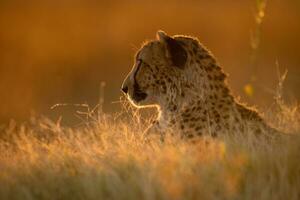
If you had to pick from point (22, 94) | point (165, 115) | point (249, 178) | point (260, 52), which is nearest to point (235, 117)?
point (165, 115)

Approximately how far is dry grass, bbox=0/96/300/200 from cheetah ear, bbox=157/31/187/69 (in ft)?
2.46

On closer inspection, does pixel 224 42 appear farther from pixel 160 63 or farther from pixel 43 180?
pixel 43 180

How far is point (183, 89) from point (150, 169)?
5.43 ft

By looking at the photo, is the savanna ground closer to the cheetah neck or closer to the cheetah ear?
the cheetah neck

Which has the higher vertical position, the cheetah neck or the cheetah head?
the cheetah head

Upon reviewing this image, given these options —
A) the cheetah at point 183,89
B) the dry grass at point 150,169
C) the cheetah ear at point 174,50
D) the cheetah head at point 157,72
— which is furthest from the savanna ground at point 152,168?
the cheetah ear at point 174,50

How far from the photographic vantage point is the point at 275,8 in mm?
23156

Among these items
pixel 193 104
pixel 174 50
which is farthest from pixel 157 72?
pixel 193 104

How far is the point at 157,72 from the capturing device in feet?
31.1

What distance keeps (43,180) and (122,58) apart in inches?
569

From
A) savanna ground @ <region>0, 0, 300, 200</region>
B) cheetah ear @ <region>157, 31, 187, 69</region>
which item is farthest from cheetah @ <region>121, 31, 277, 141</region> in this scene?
savanna ground @ <region>0, 0, 300, 200</region>

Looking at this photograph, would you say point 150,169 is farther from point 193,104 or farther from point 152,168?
point 193,104

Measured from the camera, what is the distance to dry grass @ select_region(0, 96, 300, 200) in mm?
7582

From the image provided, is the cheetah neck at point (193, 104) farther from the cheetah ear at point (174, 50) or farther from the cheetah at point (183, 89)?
the cheetah ear at point (174, 50)
